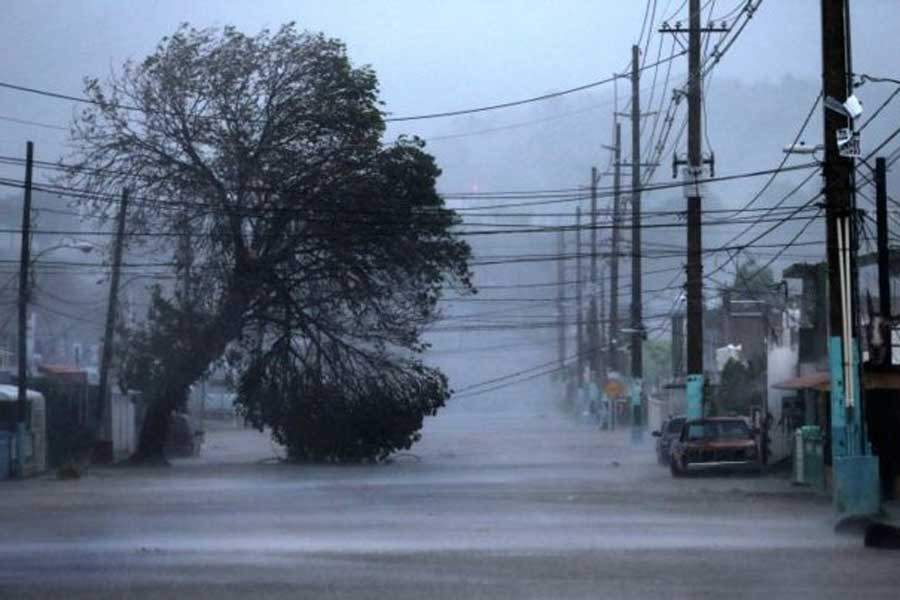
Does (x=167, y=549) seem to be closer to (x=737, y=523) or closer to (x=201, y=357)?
(x=737, y=523)

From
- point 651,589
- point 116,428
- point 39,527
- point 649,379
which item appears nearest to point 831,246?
point 651,589

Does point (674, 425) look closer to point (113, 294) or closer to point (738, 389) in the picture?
point (738, 389)

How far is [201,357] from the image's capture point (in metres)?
51.3

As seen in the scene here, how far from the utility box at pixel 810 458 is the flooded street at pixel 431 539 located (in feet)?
1.90

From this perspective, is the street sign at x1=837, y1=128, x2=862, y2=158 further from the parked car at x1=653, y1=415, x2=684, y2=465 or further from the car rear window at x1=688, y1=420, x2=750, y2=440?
the parked car at x1=653, y1=415, x2=684, y2=465

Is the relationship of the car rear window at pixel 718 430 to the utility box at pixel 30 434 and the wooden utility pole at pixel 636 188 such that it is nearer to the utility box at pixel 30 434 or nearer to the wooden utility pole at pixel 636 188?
the wooden utility pole at pixel 636 188

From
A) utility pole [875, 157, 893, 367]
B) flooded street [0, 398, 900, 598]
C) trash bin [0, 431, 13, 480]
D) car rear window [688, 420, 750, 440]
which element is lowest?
flooded street [0, 398, 900, 598]

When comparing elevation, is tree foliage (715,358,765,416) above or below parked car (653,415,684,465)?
above

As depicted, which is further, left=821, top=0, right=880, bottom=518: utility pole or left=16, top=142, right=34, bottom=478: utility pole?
left=16, top=142, right=34, bottom=478: utility pole

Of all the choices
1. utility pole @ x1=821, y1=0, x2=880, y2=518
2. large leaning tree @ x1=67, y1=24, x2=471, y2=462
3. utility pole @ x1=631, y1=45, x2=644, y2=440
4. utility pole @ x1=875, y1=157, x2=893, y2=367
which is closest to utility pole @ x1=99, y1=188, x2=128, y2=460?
large leaning tree @ x1=67, y1=24, x2=471, y2=462

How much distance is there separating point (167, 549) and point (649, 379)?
103 m

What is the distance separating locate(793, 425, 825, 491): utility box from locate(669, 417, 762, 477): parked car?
15.3 ft

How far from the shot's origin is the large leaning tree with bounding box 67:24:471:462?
49656 millimetres

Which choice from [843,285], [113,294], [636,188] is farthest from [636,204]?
[843,285]
